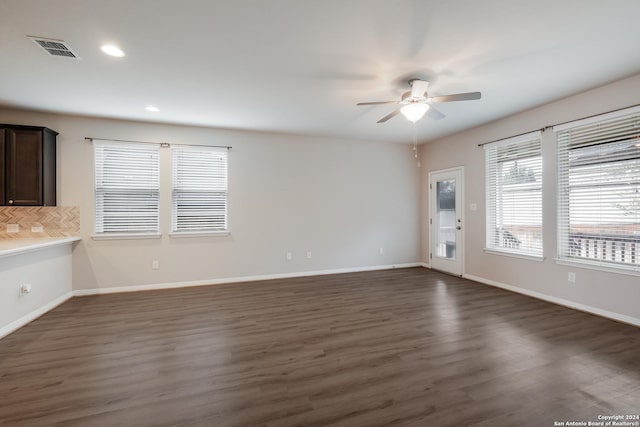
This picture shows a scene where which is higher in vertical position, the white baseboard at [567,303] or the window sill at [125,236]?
the window sill at [125,236]

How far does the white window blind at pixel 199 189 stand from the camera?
488 cm

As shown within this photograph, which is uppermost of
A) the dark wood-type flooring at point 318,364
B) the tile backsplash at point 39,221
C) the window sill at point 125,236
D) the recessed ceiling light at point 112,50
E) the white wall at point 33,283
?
the recessed ceiling light at point 112,50

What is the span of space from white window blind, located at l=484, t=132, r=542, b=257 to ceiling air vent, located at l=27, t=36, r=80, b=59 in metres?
5.68

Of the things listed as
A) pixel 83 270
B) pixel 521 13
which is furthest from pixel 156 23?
pixel 83 270

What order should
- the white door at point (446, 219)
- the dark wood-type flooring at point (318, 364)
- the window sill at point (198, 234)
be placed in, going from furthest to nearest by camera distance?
the white door at point (446, 219)
the window sill at point (198, 234)
the dark wood-type flooring at point (318, 364)

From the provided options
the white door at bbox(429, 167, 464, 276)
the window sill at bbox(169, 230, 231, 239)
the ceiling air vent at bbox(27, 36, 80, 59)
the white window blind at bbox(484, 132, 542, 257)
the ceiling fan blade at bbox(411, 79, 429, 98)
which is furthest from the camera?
the white door at bbox(429, 167, 464, 276)

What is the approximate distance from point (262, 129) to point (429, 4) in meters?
3.61

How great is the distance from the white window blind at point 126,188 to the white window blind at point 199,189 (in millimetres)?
321

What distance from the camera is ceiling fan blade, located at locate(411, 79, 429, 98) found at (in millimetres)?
2926

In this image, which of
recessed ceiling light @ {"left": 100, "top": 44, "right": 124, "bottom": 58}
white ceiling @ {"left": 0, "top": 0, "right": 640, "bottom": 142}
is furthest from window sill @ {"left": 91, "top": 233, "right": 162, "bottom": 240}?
recessed ceiling light @ {"left": 100, "top": 44, "right": 124, "bottom": 58}

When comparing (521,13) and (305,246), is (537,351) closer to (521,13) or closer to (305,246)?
(521,13)

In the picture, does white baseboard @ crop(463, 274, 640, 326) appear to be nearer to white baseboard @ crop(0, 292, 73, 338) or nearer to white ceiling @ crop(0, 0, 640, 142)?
white ceiling @ crop(0, 0, 640, 142)

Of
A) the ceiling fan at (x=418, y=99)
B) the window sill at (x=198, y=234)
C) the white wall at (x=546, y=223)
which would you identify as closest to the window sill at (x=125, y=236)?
the window sill at (x=198, y=234)

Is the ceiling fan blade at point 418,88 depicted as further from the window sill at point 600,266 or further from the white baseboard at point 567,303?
the white baseboard at point 567,303
